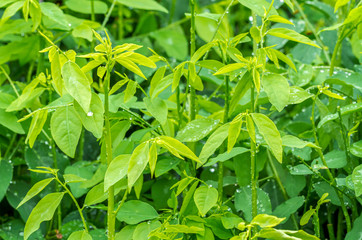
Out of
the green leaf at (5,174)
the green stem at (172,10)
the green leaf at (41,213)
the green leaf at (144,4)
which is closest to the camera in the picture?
the green leaf at (41,213)

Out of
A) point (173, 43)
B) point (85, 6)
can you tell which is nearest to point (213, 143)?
point (85, 6)

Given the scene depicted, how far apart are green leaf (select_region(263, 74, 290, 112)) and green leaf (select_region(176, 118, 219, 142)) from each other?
0.53 feet

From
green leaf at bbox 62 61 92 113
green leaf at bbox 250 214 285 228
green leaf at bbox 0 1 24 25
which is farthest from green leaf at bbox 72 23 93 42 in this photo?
green leaf at bbox 250 214 285 228

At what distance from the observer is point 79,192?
1033mm

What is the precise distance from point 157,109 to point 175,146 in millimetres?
165

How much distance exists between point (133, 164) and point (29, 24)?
2.30 ft

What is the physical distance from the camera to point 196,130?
86cm

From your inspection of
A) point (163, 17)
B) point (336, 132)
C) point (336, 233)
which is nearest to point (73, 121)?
point (336, 132)

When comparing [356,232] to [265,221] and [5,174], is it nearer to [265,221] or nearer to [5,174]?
[265,221]

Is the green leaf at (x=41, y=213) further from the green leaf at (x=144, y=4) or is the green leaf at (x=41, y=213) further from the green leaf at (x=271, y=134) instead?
the green leaf at (x=144, y=4)

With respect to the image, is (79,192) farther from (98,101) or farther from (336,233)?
(336,233)

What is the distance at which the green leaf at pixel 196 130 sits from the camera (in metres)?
0.84

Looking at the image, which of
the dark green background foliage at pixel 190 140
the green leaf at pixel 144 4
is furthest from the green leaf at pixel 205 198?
the green leaf at pixel 144 4

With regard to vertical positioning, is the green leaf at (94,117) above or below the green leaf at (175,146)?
above
